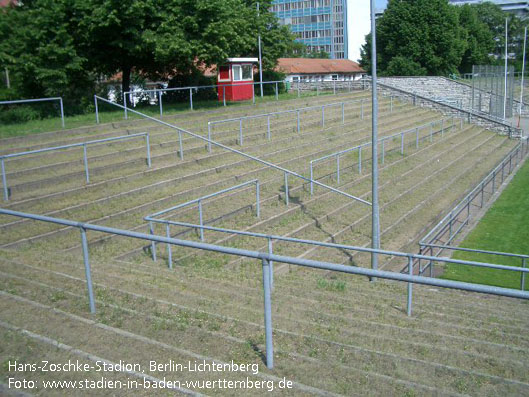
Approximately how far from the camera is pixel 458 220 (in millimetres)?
16750

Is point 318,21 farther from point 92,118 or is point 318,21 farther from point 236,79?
point 92,118

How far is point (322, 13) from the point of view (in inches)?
4242

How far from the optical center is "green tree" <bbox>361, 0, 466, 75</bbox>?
59.4 metres

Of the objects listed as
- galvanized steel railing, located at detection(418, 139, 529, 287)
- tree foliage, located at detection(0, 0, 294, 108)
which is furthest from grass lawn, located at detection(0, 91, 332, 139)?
galvanized steel railing, located at detection(418, 139, 529, 287)

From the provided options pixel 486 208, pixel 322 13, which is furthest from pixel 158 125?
pixel 322 13

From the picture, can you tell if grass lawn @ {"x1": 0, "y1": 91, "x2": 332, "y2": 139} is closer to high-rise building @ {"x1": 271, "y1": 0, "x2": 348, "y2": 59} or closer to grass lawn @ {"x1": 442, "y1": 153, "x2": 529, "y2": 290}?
grass lawn @ {"x1": 442, "y1": 153, "x2": 529, "y2": 290}

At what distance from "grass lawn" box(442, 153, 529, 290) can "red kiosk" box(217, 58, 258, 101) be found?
43.1 feet

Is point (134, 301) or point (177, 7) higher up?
point (177, 7)

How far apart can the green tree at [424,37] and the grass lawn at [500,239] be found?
4154 centimetres

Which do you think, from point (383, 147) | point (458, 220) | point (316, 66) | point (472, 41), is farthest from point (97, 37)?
point (472, 41)

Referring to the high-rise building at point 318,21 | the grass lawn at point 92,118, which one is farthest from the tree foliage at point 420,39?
the high-rise building at point 318,21

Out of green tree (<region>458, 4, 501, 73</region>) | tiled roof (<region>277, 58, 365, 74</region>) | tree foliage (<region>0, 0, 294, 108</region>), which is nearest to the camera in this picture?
tree foliage (<region>0, 0, 294, 108</region>)

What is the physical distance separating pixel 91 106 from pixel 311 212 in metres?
12.1

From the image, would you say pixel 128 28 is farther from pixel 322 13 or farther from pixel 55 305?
pixel 322 13
